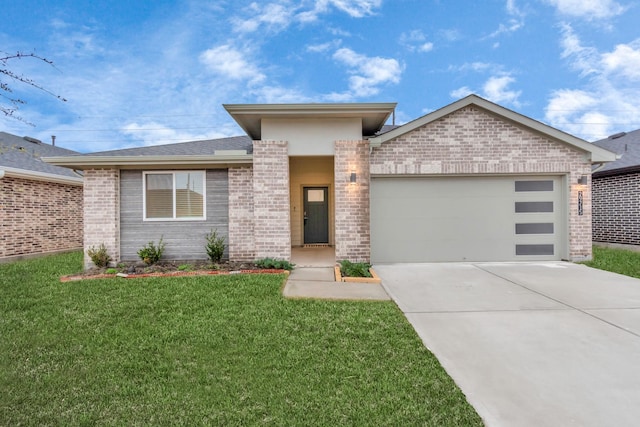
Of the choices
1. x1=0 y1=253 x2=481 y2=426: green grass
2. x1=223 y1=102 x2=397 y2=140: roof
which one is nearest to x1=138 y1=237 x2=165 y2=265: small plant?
x1=0 y1=253 x2=481 y2=426: green grass

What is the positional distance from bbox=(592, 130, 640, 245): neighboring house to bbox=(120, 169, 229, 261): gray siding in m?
11.2

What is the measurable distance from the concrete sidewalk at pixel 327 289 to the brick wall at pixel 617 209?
9.87 m

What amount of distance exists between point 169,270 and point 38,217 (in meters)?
6.53

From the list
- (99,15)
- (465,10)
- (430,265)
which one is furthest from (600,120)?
(99,15)

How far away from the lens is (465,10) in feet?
41.5

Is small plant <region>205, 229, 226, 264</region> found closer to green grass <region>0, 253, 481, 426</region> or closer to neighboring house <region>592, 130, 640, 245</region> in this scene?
green grass <region>0, 253, 481, 426</region>

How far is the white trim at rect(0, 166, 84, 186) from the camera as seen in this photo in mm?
8913

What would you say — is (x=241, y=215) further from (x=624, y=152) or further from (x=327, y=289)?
(x=624, y=152)

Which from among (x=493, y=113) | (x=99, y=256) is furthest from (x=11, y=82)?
(x=493, y=113)

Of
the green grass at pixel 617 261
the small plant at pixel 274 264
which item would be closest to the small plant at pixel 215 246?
the small plant at pixel 274 264

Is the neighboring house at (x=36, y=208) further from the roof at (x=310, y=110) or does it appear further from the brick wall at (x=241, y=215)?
the roof at (x=310, y=110)

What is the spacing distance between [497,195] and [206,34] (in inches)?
591

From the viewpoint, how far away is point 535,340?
11.7 ft

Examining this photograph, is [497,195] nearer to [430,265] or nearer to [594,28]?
[430,265]
